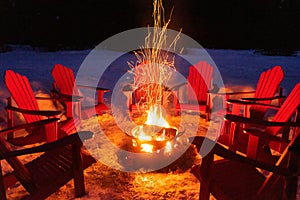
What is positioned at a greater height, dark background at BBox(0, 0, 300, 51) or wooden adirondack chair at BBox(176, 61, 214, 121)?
dark background at BBox(0, 0, 300, 51)

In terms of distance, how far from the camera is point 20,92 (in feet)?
11.0

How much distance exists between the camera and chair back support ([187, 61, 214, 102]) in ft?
15.5

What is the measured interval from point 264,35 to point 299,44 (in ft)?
5.56

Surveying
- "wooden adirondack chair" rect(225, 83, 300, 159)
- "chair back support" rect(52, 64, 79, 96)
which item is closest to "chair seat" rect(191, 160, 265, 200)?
"wooden adirondack chair" rect(225, 83, 300, 159)

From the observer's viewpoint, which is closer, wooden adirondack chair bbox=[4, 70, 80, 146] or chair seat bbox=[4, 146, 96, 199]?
chair seat bbox=[4, 146, 96, 199]

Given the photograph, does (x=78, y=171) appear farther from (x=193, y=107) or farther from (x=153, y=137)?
(x=193, y=107)

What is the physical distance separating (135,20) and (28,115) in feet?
42.9

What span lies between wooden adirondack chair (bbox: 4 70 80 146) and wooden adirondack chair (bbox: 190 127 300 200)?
1.52 m

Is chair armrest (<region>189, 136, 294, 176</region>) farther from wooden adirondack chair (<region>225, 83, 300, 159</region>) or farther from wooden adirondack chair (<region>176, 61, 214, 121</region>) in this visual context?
wooden adirondack chair (<region>176, 61, 214, 121</region>)

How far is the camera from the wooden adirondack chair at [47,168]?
204cm

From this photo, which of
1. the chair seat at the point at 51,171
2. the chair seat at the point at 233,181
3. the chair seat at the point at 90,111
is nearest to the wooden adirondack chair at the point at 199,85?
the chair seat at the point at 90,111

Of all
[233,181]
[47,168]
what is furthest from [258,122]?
[47,168]

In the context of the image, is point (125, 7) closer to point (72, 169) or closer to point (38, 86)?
point (38, 86)

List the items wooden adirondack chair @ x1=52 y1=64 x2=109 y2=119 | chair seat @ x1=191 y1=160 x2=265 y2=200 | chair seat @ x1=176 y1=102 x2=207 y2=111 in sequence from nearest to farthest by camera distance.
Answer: chair seat @ x1=191 y1=160 x2=265 y2=200, wooden adirondack chair @ x1=52 y1=64 x2=109 y2=119, chair seat @ x1=176 y1=102 x2=207 y2=111
